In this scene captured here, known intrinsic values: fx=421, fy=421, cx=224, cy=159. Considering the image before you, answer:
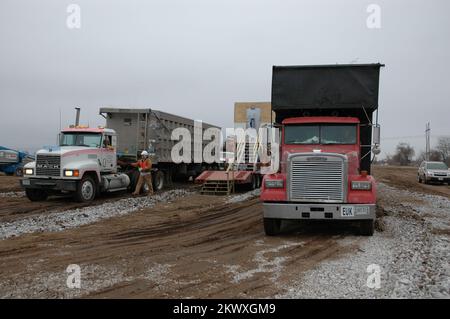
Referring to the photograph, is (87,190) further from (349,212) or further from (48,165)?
(349,212)

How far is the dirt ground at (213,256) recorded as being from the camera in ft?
17.4

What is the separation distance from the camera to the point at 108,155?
1617cm

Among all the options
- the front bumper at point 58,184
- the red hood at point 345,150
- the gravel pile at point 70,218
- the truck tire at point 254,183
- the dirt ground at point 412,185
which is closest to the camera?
the red hood at point 345,150

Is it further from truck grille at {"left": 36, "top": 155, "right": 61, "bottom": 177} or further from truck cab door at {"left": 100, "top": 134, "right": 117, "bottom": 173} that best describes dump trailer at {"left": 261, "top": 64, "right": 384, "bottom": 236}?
truck grille at {"left": 36, "top": 155, "right": 61, "bottom": 177}

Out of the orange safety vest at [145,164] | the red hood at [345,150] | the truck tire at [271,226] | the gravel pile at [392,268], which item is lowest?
the gravel pile at [392,268]

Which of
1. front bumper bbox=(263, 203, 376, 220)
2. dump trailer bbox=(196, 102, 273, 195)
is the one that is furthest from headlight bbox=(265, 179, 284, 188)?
dump trailer bbox=(196, 102, 273, 195)

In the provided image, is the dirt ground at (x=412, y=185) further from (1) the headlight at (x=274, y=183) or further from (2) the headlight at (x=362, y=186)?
(1) the headlight at (x=274, y=183)

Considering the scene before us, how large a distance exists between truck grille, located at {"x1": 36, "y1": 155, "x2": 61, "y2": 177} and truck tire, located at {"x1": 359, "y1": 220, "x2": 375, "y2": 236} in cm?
1014

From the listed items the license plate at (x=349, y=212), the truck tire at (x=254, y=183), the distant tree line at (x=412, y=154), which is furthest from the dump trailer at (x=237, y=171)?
the distant tree line at (x=412, y=154)

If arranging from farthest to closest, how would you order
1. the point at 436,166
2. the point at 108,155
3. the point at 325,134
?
1. the point at 436,166
2. the point at 108,155
3. the point at 325,134

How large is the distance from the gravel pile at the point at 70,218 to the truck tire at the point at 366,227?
21.4 feet

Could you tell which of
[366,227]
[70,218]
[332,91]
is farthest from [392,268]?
[70,218]

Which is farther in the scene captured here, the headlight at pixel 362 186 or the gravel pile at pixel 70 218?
the gravel pile at pixel 70 218

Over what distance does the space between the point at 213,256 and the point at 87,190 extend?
29.9 feet
